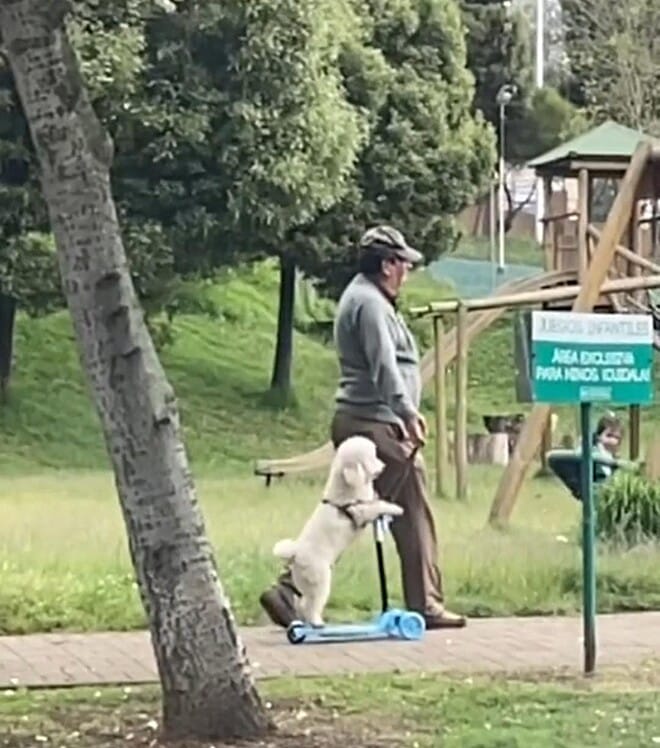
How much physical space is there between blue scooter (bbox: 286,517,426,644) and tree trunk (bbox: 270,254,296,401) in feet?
81.7

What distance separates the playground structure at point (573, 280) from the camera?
16797mm

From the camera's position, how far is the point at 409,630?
31.5 ft

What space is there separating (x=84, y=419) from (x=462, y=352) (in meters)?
11.7

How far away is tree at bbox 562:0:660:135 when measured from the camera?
45781 mm

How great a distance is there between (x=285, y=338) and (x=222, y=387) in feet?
5.19

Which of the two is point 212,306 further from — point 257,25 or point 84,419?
point 257,25

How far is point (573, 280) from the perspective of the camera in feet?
82.8

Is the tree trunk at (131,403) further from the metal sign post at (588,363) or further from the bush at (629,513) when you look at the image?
the bush at (629,513)

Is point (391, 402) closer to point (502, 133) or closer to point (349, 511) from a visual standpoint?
point (349, 511)

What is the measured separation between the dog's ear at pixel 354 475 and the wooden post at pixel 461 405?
11609mm

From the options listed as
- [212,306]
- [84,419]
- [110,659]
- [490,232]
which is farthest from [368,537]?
[490,232]

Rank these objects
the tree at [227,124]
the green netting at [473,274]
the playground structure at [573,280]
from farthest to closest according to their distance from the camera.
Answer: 1. the green netting at [473,274]
2. the tree at [227,124]
3. the playground structure at [573,280]

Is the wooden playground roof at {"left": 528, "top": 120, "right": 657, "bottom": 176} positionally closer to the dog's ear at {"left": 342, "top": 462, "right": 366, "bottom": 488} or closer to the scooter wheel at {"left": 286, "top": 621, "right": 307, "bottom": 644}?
the dog's ear at {"left": 342, "top": 462, "right": 366, "bottom": 488}

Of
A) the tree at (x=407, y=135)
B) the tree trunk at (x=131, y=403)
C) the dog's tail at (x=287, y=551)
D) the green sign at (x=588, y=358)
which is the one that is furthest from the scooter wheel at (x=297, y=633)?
the tree at (x=407, y=135)
